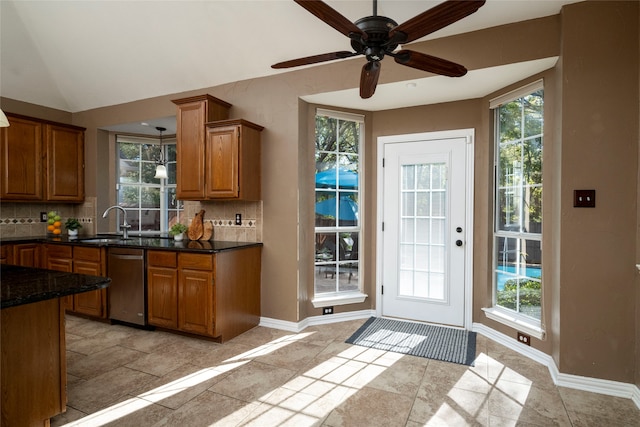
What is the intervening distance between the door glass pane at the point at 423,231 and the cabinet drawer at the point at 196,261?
6.87 feet

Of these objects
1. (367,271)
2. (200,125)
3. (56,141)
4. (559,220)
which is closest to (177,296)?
Answer: (200,125)

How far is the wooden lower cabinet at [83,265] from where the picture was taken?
3533 mm

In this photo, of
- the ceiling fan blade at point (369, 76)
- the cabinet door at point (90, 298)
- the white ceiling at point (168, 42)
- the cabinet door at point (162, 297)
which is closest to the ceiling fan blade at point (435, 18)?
the ceiling fan blade at point (369, 76)

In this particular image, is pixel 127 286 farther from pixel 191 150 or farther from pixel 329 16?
pixel 329 16

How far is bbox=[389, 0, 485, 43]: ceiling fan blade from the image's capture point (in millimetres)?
1476

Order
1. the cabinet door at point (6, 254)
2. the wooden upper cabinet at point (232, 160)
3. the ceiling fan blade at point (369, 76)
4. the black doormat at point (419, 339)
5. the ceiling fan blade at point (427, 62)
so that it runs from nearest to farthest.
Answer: the ceiling fan blade at point (427, 62), the ceiling fan blade at point (369, 76), the black doormat at point (419, 339), the wooden upper cabinet at point (232, 160), the cabinet door at point (6, 254)

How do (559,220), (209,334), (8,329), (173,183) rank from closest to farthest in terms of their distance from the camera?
(8,329), (559,220), (209,334), (173,183)

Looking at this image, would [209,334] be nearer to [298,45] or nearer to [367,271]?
[367,271]

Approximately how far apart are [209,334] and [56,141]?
3428mm

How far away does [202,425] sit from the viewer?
6.26 feet

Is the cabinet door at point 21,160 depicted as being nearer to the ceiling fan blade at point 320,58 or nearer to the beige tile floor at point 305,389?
the beige tile floor at point 305,389

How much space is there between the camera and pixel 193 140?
3.51 m

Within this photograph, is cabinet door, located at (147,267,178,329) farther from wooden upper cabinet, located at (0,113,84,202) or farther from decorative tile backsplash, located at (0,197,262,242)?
wooden upper cabinet, located at (0,113,84,202)

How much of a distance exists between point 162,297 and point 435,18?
3.16m
